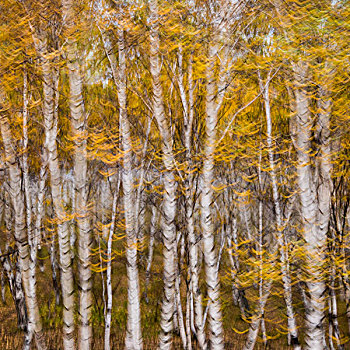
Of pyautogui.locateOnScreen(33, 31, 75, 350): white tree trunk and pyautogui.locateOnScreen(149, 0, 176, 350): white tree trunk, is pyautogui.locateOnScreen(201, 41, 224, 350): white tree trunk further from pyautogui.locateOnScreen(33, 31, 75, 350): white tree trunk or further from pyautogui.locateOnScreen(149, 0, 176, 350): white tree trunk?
pyautogui.locateOnScreen(33, 31, 75, 350): white tree trunk

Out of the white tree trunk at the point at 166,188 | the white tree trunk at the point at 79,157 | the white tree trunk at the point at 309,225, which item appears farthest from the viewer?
the white tree trunk at the point at 79,157

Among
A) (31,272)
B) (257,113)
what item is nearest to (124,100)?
(31,272)

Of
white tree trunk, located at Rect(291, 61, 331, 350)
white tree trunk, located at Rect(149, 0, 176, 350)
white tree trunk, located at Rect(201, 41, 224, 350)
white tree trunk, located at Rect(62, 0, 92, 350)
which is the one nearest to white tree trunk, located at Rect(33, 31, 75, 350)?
white tree trunk, located at Rect(62, 0, 92, 350)

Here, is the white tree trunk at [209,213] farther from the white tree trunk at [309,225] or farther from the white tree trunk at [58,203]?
the white tree trunk at [58,203]

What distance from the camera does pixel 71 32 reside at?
14.7 ft

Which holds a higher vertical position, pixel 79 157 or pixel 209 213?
pixel 79 157

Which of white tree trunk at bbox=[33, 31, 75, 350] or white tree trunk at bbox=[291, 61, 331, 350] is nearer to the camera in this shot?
white tree trunk at bbox=[291, 61, 331, 350]

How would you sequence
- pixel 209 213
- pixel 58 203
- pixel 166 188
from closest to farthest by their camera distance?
pixel 209 213 < pixel 166 188 < pixel 58 203

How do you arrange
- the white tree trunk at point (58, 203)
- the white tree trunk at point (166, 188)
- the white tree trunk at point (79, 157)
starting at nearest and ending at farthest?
the white tree trunk at point (166, 188)
the white tree trunk at point (79, 157)
the white tree trunk at point (58, 203)

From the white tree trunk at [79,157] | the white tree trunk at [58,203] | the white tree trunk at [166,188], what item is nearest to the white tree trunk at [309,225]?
the white tree trunk at [166,188]

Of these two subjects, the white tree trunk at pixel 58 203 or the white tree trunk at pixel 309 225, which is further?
the white tree trunk at pixel 58 203

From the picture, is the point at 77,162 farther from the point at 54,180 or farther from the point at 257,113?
the point at 257,113

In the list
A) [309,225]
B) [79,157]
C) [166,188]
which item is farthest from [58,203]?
[309,225]

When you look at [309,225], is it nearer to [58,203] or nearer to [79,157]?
[79,157]
